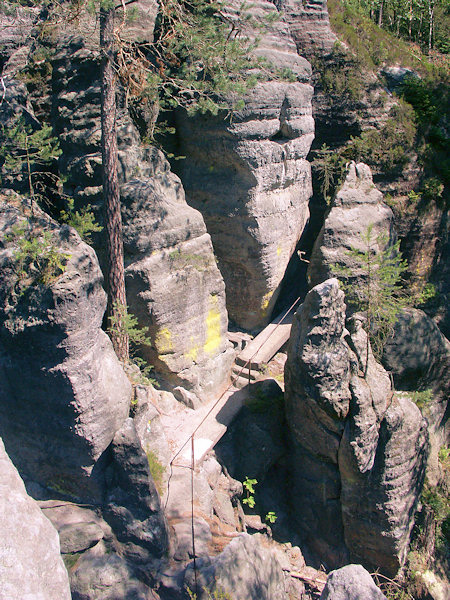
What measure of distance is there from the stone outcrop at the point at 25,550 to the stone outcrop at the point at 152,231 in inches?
192

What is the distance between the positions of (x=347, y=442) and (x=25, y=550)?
5.81m

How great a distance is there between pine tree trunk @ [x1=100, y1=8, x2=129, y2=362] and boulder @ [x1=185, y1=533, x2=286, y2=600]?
358 cm

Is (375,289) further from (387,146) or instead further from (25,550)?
(25,550)

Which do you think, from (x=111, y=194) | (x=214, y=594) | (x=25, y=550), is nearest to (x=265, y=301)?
(x=111, y=194)

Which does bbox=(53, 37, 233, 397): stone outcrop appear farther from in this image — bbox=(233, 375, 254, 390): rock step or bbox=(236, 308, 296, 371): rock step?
bbox=(236, 308, 296, 371): rock step

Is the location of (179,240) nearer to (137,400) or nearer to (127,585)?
(137,400)

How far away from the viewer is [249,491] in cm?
998

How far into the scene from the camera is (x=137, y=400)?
8.27 metres

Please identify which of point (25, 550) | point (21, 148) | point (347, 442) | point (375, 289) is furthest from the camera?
point (375, 289)

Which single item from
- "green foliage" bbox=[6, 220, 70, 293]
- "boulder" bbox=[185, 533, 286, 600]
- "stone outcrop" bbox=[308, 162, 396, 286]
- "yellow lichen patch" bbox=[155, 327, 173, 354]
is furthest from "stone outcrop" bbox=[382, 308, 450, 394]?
"green foliage" bbox=[6, 220, 70, 293]

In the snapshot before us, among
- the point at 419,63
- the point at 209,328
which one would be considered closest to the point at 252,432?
the point at 209,328

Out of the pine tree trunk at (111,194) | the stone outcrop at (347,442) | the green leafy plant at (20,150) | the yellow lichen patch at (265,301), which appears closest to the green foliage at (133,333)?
the pine tree trunk at (111,194)

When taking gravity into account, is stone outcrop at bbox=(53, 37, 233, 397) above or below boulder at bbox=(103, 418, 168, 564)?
above

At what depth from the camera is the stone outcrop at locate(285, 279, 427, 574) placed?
8.72 metres
